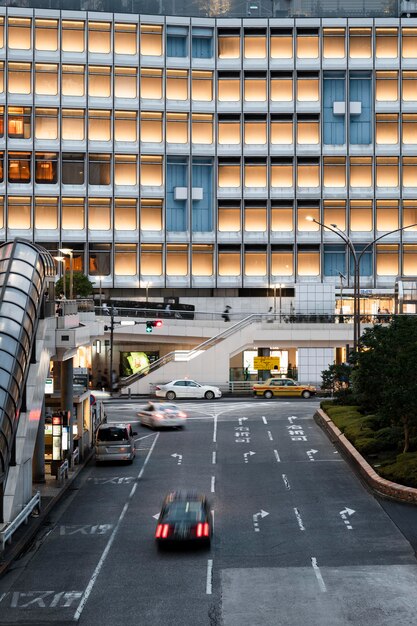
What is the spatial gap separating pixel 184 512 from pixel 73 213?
71950mm

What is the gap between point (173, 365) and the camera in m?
78.4

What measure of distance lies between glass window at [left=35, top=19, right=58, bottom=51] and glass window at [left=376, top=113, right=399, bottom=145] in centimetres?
3165

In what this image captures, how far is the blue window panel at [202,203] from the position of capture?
325 ft

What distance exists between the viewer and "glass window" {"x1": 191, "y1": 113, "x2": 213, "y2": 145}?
325 ft

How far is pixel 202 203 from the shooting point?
9925 cm

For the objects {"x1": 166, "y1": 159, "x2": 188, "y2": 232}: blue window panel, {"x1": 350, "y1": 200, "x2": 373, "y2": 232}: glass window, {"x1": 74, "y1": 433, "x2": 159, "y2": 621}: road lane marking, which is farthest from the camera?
{"x1": 350, "y1": 200, "x2": 373, "y2": 232}: glass window

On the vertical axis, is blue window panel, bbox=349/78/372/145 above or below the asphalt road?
above

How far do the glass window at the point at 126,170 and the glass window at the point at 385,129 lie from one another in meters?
23.5

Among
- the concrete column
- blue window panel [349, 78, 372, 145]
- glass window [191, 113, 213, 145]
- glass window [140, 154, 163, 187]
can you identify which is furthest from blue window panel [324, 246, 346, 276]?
the concrete column

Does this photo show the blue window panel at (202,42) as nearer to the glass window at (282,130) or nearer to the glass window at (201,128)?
the glass window at (201,128)

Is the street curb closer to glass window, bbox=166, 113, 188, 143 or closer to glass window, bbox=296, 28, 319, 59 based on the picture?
glass window, bbox=166, 113, 188, 143

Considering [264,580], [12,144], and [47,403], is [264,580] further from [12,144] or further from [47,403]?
[12,144]

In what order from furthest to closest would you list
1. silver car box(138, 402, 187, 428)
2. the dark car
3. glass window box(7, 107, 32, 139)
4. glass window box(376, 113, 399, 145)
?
1. glass window box(376, 113, 399, 145)
2. glass window box(7, 107, 32, 139)
3. silver car box(138, 402, 187, 428)
4. the dark car

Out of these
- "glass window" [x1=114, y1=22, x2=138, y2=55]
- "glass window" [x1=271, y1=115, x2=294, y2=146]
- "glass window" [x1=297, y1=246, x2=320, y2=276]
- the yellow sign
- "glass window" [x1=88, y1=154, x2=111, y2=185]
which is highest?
"glass window" [x1=114, y1=22, x2=138, y2=55]
